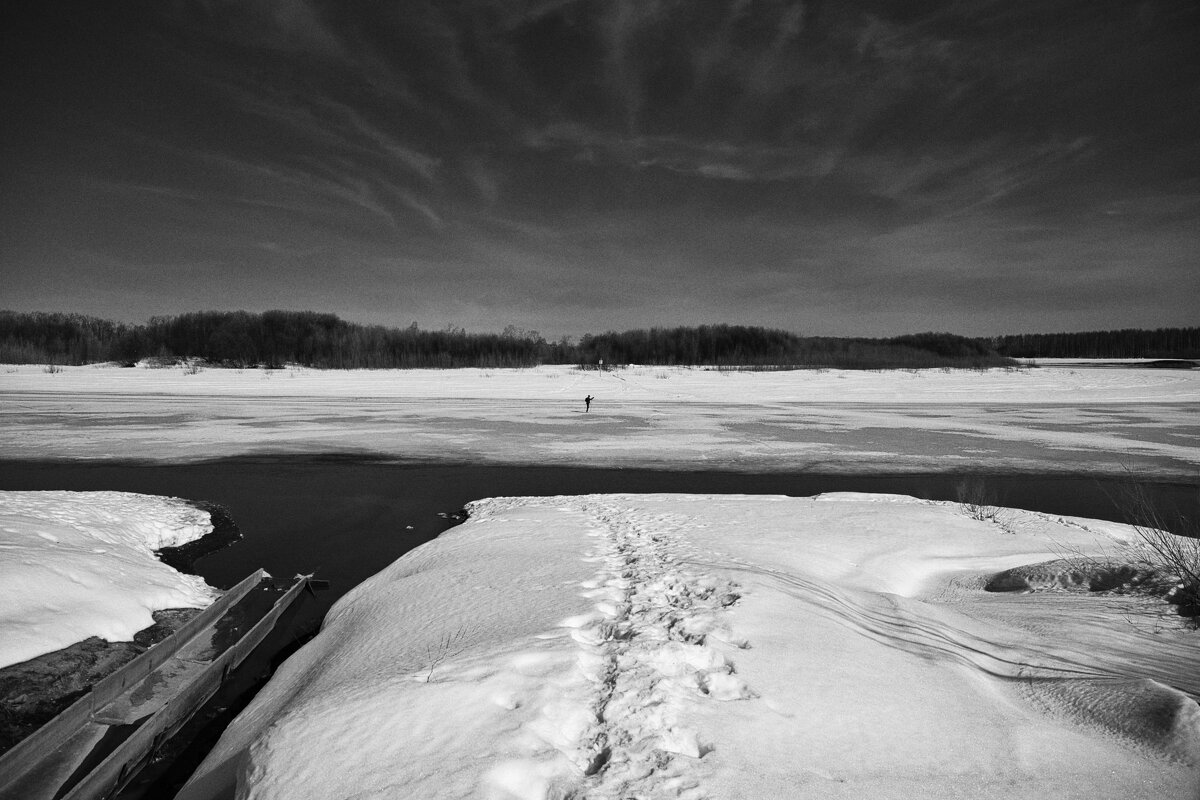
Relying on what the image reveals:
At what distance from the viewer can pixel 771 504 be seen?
8219mm

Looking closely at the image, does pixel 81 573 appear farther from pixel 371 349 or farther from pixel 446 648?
pixel 371 349

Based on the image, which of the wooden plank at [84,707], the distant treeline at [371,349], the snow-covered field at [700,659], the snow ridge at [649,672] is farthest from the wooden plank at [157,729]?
the distant treeline at [371,349]

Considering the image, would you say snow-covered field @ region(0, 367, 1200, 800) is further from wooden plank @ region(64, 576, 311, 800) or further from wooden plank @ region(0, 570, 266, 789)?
wooden plank @ region(0, 570, 266, 789)

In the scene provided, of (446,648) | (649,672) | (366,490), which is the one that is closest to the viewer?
(649,672)

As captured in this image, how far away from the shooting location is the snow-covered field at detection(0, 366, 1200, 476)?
13.1m

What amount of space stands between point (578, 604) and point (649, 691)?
53.0 inches

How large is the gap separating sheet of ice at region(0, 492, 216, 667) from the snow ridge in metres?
3.84

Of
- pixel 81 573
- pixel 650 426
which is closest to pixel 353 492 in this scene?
pixel 81 573

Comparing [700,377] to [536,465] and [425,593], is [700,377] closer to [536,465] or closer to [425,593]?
[536,465]

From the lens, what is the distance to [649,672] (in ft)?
10.2

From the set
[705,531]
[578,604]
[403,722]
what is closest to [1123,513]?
[705,531]

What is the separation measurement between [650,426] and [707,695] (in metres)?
15.7

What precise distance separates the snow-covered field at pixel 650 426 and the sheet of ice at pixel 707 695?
788cm

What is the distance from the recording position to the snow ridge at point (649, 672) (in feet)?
7.86
